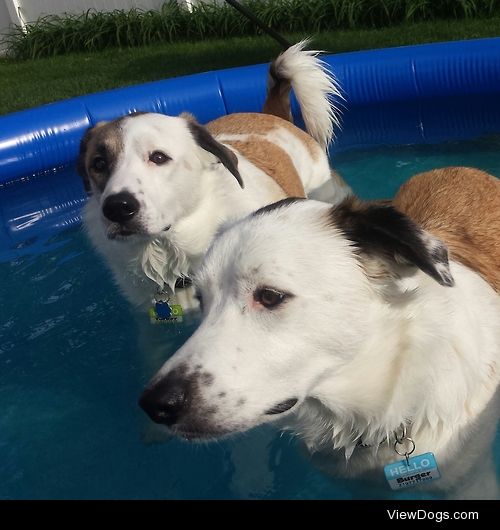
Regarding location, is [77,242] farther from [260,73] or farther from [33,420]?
[260,73]

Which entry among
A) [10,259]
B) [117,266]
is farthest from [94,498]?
[10,259]

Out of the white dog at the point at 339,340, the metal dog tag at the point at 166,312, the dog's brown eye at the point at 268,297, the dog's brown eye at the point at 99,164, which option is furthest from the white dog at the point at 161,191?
the dog's brown eye at the point at 268,297

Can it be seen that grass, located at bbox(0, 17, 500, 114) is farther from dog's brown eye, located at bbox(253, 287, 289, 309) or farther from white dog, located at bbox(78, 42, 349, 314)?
dog's brown eye, located at bbox(253, 287, 289, 309)

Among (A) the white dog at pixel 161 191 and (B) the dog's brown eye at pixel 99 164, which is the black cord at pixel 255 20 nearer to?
(A) the white dog at pixel 161 191

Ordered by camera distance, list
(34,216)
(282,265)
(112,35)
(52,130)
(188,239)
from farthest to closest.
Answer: (112,35) → (52,130) → (34,216) → (188,239) → (282,265)

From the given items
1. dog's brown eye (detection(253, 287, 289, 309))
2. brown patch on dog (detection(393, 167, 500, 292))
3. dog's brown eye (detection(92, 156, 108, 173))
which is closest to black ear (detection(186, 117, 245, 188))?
dog's brown eye (detection(92, 156, 108, 173))

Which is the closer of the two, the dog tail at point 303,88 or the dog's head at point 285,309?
the dog's head at point 285,309
